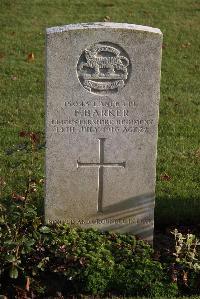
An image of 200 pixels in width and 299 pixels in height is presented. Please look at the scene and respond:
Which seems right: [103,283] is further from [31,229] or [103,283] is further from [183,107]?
[183,107]

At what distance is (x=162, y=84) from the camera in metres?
9.74

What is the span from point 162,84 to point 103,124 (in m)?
4.73

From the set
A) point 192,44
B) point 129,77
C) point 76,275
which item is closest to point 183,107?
point 192,44

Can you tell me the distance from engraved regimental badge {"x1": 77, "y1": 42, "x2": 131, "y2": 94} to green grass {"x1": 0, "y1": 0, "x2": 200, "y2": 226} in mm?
772

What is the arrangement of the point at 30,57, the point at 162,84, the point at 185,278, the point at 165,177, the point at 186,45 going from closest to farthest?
the point at 185,278
the point at 165,177
the point at 162,84
the point at 30,57
the point at 186,45

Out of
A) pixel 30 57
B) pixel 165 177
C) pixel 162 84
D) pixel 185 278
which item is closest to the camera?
pixel 185 278

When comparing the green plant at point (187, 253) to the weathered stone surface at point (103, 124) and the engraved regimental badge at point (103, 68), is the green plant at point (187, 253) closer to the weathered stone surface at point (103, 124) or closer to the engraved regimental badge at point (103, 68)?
the weathered stone surface at point (103, 124)

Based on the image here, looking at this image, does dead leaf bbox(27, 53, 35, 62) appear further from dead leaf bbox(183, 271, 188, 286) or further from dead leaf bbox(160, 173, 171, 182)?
dead leaf bbox(183, 271, 188, 286)

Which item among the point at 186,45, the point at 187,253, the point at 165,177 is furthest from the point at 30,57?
the point at 187,253

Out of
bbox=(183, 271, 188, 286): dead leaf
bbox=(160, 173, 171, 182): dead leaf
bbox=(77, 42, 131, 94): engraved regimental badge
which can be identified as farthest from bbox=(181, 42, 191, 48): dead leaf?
bbox=(183, 271, 188, 286): dead leaf

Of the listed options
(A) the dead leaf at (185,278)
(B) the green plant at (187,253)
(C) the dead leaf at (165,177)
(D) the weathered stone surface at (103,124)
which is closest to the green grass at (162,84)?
(C) the dead leaf at (165,177)

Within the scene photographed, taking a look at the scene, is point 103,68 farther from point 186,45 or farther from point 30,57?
point 186,45

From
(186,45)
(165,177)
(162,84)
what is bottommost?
(165,177)

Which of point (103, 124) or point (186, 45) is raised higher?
point (186, 45)
